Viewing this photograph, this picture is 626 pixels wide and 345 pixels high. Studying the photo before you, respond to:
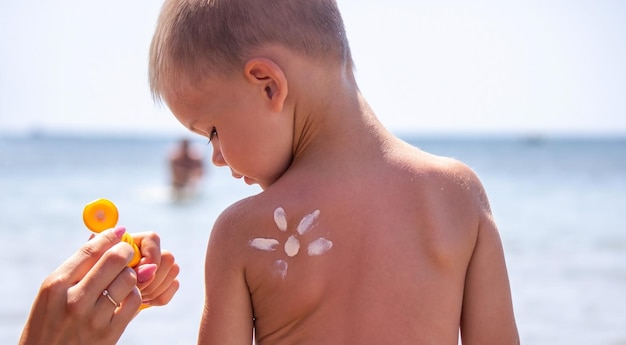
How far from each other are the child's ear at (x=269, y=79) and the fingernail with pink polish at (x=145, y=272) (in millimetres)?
454

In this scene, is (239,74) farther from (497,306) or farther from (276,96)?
(497,306)

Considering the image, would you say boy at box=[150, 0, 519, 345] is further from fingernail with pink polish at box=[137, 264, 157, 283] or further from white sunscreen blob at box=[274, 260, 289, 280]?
fingernail with pink polish at box=[137, 264, 157, 283]

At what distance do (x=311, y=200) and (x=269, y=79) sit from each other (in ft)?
0.73

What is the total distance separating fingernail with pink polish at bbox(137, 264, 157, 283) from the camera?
1.68 metres

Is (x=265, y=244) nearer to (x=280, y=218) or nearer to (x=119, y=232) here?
(x=280, y=218)

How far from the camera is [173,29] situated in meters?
1.49

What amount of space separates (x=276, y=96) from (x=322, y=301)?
0.36m

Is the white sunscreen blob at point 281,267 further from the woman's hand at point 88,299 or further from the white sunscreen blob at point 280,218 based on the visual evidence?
the woman's hand at point 88,299

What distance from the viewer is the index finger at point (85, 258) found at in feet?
5.23

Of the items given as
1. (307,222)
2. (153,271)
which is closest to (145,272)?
(153,271)

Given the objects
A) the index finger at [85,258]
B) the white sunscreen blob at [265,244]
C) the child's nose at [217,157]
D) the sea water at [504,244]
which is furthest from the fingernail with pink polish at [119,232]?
the sea water at [504,244]

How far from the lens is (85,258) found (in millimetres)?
1604

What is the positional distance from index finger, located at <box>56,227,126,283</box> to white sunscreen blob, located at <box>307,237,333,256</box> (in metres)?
0.44

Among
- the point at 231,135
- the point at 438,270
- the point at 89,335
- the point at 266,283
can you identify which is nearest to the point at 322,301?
the point at 266,283
